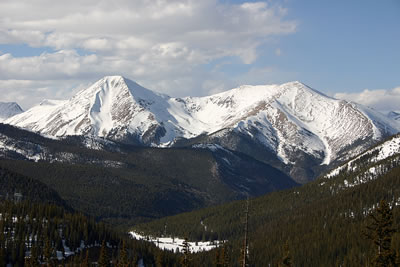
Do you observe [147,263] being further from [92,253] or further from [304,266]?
[304,266]

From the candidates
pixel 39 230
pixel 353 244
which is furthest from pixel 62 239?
pixel 353 244

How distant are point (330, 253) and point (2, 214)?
118713mm

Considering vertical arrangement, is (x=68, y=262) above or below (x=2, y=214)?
below

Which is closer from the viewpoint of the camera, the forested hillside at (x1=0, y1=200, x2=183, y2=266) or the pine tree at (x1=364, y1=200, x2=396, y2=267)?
the pine tree at (x1=364, y1=200, x2=396, y2=267)

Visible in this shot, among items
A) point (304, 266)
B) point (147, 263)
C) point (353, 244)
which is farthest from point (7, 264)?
point (353, 244)

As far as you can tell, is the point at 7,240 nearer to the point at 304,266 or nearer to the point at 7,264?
the point at 7,264

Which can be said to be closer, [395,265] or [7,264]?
[395,265]

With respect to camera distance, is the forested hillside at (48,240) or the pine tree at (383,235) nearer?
the pine tree at (383,235)

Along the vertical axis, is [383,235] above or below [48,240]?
below

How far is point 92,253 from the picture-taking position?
18538cm

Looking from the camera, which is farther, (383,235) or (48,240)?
(48,240)

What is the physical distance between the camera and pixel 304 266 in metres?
200

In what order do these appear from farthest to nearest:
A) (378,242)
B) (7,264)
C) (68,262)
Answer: (68,262)
(7,264)
(378,242)

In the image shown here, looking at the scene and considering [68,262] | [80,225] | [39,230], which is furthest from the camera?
[80,225]
